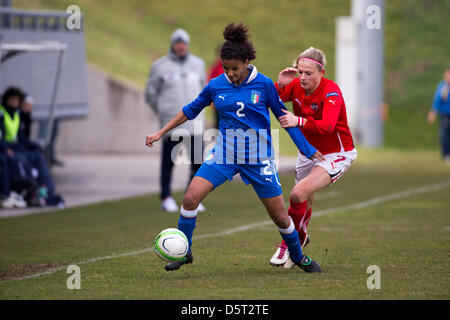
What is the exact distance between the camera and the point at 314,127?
319 inches

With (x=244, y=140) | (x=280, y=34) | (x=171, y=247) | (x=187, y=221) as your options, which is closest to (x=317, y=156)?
(x=244, y=140)

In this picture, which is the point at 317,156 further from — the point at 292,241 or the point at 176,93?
the point at 176,93

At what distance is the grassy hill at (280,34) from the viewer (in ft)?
108

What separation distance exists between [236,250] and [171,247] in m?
1.78

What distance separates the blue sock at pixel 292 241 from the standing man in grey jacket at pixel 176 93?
4974 millimetres

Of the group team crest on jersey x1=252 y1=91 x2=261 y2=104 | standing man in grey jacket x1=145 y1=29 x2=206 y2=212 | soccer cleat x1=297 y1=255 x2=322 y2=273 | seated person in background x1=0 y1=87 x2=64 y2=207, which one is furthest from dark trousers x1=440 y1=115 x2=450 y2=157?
team crest on jersey x1=252 y1=91 x2=261 y2=104

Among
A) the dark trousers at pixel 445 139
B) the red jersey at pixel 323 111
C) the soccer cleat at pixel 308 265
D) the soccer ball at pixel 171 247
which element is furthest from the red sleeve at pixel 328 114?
the dark trousers at pixel 445 139

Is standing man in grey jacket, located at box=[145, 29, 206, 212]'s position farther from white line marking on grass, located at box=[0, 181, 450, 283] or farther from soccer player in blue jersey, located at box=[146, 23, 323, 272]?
soccer player in blue jersey, located at box=[146, 23, 323, 272]

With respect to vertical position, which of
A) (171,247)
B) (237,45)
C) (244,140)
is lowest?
(171,247)

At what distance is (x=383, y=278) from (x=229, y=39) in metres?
2.41

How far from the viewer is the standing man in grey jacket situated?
13.1 meters

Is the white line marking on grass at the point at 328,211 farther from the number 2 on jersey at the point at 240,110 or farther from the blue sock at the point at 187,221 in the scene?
the number 2 on jersey at the point at 240,110

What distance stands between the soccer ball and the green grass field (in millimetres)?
185
